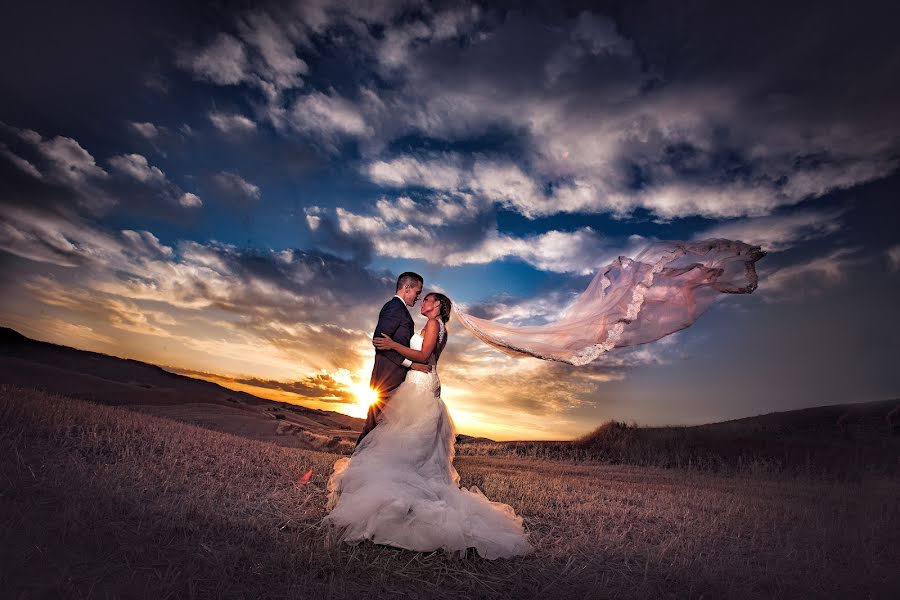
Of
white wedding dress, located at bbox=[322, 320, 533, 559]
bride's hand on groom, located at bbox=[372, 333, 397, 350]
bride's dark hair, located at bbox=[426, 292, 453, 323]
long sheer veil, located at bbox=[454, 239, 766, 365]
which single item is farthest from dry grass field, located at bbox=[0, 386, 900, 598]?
bride's dark hair, located at bbox=[426, 292, 453, 323]

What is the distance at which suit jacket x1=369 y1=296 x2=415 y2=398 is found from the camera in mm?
6816

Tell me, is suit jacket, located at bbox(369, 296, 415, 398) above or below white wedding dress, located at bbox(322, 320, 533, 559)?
above

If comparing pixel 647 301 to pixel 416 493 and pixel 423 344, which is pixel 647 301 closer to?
pixel 423 344

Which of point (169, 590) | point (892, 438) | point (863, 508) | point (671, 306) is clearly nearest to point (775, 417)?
point (892, 438)

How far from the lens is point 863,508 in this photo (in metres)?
10.1

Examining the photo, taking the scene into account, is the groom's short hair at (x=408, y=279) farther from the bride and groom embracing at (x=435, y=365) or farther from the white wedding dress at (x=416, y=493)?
the white wedding dress at (x=416, y=493)

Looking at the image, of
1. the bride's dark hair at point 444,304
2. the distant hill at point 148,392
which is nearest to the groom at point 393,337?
the bride's dark hair at point 444,304

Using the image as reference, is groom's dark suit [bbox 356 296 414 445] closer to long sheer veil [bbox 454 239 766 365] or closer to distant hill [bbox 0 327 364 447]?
long sheer veil [bbox 454 239 766 365]

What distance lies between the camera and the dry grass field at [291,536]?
452cm

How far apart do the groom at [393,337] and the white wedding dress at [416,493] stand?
0.13 metres

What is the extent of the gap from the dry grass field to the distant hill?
24.4 ft

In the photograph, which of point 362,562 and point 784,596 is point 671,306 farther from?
point 362,562

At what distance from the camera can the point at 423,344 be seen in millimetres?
6859

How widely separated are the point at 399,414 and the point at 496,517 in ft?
5.92
